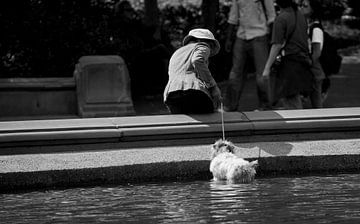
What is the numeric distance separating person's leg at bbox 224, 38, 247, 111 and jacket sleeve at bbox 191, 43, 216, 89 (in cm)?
237

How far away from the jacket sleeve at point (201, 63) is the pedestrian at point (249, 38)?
2.31 m

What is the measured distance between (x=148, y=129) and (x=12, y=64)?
539cm

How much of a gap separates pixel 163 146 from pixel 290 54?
9.27 feet

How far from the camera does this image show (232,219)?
721 centimetres

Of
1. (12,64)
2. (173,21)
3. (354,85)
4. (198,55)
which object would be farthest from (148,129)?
(173,21)

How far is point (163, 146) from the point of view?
31.6 feet

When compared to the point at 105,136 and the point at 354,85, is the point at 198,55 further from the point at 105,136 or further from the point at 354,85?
the point at 354,85

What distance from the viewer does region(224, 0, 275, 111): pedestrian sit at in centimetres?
1244

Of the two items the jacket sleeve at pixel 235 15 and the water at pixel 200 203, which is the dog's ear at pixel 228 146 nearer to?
the water at pixel 200 203

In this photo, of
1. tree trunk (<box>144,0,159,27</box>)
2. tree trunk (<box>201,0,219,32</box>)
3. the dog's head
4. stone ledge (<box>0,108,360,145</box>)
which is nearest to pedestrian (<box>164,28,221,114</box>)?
stone ledge (<box>0,108,360,145</box>)

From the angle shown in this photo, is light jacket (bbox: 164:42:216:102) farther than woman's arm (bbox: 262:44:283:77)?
No

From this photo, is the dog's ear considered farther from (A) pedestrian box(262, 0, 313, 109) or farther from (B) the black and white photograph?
(A) pedestrian box(262, 0, 313, 109)

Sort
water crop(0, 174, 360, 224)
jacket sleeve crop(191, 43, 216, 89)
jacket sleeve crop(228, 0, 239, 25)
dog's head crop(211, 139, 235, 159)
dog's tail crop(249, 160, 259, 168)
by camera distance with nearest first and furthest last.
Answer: water crop(0, 174, 360, 224) → dog's tail crop(249, 160, 259, 168) → dog's head crop(211, 139, 235, 159) → jacket sleeve crop(191, 43, 216, 89) → jacket sleeve crop(228, 0, 239, 25)

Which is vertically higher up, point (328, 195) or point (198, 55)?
point (198, 55)
